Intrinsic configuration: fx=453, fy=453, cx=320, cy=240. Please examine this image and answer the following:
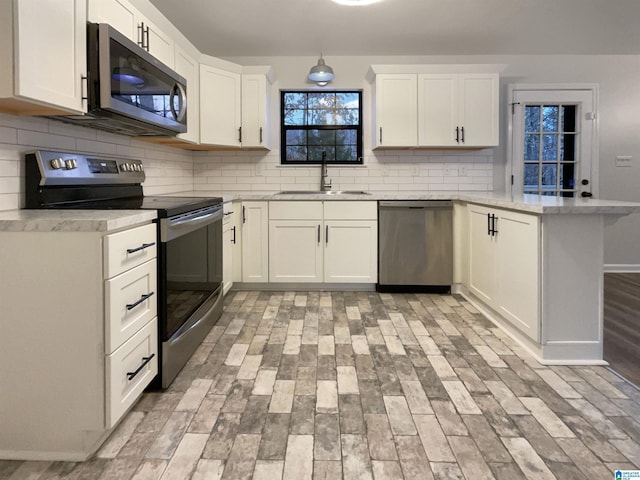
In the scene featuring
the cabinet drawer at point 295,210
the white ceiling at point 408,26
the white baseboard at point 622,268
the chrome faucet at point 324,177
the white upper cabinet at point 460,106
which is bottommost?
the white baseboard at point 622,268

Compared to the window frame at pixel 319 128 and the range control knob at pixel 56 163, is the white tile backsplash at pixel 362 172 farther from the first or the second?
the range control knob at pixel 56 163

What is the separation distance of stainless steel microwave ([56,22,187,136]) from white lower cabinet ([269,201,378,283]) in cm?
138

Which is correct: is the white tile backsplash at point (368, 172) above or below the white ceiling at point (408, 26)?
below

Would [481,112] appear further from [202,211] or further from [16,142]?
[16,142]

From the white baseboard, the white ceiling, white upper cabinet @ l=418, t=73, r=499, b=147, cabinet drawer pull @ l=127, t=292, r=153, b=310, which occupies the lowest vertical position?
the white baseboard

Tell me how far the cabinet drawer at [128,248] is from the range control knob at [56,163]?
611mm

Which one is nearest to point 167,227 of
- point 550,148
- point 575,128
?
point 550,148

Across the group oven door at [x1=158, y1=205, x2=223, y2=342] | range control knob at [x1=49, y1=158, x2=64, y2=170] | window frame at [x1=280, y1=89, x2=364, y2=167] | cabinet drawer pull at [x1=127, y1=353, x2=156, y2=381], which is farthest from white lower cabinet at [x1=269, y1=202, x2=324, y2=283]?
cabinet drawer pull at [x1=127, y1=353, x2=156, y2=381]

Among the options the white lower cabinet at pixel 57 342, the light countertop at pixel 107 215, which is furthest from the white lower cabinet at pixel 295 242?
the white lower cabinet at pixel 57 342

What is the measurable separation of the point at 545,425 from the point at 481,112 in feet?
10.3

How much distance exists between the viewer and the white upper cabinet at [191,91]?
334cm

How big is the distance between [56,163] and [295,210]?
83.4 inches

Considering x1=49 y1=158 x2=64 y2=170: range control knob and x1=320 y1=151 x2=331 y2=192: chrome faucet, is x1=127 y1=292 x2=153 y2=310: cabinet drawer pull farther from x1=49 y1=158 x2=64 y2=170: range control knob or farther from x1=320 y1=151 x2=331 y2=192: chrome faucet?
x1=320 y1=151 x2=331 y2=192: chrome faucet

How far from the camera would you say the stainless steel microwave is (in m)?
2.00
